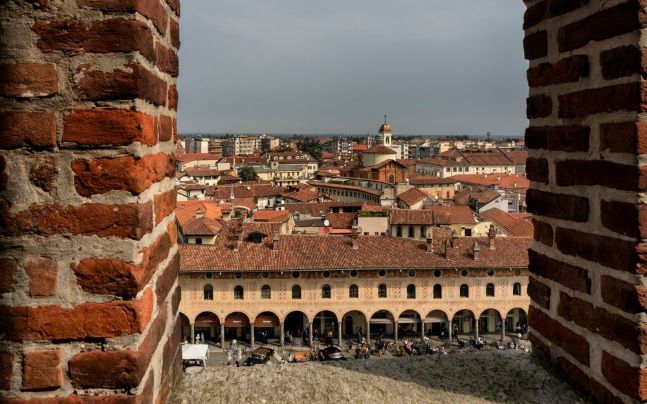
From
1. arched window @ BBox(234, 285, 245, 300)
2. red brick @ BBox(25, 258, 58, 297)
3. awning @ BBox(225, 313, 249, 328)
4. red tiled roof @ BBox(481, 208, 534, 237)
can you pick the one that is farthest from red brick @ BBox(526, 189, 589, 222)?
red tiled roof @ BBox(481, 208, 534, 237)

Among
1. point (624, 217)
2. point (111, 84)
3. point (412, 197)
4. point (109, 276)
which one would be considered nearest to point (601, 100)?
point (624, 217)

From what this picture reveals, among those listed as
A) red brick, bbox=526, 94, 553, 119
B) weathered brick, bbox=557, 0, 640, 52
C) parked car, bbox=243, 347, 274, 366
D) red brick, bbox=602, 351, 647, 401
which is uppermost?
A: weathered brick, bbox=557, 0, 640, 52

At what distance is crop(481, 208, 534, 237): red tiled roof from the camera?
124 feet

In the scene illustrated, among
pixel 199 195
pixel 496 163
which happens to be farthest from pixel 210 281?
pixel 496 163

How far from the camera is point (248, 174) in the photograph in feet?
302

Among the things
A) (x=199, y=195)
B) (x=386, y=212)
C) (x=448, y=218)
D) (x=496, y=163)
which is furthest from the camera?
(x=496, y=163)

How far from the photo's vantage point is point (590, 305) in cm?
249

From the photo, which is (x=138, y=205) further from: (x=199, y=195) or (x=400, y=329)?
(x=199, y=195)

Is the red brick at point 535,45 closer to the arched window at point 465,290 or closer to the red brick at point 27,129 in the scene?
the red brick at point 27,129

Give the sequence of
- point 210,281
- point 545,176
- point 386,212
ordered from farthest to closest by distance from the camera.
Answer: point 386,212, point 210,281, point 545,176

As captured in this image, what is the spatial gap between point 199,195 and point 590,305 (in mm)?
59431

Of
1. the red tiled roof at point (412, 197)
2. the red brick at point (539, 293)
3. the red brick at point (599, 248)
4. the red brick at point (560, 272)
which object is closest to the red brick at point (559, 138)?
the red brick at point (599, 248)

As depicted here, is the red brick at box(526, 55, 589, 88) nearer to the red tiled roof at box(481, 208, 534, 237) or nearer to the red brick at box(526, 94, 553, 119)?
the red brick at box(526, 94, 553, 119)

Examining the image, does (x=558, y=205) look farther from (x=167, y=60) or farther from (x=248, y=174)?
(x=248, y=174)
